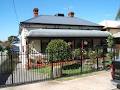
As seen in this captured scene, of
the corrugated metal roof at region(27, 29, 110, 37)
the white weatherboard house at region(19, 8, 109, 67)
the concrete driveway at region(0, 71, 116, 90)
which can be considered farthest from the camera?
the white weatherboard house at region(19, 8, 109, 67)

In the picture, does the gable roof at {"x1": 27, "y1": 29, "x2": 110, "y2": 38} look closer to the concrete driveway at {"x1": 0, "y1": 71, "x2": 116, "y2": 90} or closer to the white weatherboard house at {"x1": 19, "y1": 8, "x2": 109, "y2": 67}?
the white weatherboard house at {"x1": 19, "y1": 8, "x2": 109, "y2": 67}

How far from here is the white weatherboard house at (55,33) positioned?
2153 centimetres

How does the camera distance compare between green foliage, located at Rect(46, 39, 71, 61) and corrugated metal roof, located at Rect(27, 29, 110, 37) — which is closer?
green foliage, located at Rect(46, 39, 71, 61)

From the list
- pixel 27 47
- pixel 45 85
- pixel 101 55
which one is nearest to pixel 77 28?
pixel 27 47

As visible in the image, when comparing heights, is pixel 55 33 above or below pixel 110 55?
above

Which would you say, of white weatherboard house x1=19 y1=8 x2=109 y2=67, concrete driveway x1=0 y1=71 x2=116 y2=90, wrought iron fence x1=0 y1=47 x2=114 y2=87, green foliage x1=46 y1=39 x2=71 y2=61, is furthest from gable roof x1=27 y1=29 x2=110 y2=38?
concrete driveway x1=0 y1=71 x2=116 y2=90

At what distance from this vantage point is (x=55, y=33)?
22.1 metres

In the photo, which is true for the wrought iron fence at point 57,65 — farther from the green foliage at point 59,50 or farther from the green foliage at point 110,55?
the green foliage at point 110,55

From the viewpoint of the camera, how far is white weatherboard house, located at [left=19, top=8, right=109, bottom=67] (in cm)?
2153

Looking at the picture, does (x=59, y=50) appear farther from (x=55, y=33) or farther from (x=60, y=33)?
(x=60, y=33)

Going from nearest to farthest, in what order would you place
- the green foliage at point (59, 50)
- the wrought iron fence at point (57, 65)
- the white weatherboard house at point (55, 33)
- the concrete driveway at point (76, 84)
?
1. the concrete driveway at point (76, 84)
2. the wrought iron fence at point (57, 65)
3. the green foliage at point (59, 50)
4. the white weatherboard house at point (55, 33)

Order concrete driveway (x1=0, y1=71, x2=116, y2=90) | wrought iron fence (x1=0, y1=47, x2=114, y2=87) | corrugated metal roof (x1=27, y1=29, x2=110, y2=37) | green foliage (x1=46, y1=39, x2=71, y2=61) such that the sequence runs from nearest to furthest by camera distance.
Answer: concrete driveway (x1=0, y1=71, x2=116, y2=90), wrought iron fence (x1=0, y1=47, x2=114, y2=87), green foliage (x1=46, y1=39, x2=71, y2=61), corrugated metal roof (x1=27, y1=29, x2=110, y2=37)

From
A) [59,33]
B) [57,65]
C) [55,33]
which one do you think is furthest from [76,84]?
[59,33]

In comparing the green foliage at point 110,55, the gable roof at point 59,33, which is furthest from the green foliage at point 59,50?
the green foliage at point 110,55
